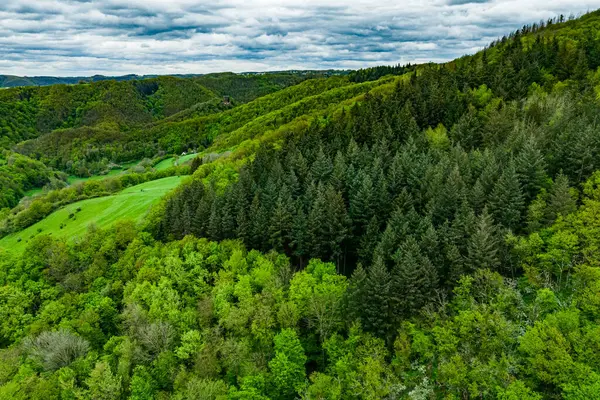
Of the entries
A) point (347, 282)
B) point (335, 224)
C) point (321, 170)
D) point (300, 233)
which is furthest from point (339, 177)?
point (347, 282)

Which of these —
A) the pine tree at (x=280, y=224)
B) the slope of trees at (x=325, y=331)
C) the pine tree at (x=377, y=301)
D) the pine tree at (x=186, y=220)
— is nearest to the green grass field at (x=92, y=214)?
the pine tree at (x=186, y=220)

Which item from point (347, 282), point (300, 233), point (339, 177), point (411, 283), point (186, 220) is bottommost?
point (347, 282)

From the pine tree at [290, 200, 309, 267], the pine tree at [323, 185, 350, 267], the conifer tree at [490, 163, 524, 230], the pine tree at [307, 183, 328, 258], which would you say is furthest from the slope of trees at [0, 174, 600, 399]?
the conifer tree at [490, 163, 524, 230]

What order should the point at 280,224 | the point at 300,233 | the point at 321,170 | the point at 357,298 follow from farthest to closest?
the point at 321,170
the point at 280,224
the point at 300,233
the point at 357,298

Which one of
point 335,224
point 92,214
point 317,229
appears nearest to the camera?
point 335,224

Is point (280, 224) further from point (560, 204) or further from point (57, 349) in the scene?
point (560, 204)

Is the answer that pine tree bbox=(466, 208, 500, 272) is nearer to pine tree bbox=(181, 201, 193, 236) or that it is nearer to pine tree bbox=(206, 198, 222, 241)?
pine tree bbox=(206, 198, 222, 241)

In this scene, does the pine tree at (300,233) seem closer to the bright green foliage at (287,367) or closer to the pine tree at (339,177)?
the pine tree at (339,177)
